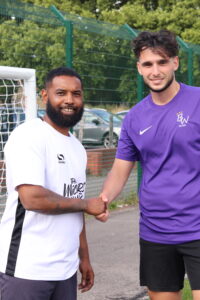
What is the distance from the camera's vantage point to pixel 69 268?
3.04 m

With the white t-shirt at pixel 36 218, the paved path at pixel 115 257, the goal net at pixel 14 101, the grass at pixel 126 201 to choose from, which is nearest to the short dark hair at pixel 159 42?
the white t-shirt at pixel 36 218

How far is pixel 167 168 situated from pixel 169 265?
0.62 m

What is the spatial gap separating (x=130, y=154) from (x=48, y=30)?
16.5ft

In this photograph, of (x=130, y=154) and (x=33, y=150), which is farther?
(x=130, y=154)

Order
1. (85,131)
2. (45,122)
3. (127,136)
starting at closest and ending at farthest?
(45,122) → (127,136) → (85,131)

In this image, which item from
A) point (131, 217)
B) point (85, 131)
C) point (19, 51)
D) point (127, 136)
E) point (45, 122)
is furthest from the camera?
point (85, 131)

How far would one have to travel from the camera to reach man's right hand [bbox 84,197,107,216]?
313cm

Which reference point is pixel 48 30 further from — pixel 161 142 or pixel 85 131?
pixel 161 142

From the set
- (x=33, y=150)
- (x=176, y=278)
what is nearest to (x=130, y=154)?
(x=176, y=278)

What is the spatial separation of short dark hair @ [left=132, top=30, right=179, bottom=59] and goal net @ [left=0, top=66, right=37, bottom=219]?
1.32 m

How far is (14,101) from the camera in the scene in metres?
5.37

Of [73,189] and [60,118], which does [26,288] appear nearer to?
[73,189]

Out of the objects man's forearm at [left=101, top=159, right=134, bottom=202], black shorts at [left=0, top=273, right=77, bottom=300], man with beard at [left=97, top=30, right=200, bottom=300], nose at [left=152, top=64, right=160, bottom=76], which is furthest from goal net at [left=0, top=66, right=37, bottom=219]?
black shorts at [left=0, top=273, right=77, bottom=300]

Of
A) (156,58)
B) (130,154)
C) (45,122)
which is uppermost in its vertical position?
(156,58)
